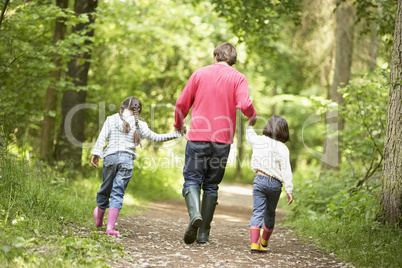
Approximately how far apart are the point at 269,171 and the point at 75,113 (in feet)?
20.5

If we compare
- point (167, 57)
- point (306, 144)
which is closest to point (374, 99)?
point (167, 57)

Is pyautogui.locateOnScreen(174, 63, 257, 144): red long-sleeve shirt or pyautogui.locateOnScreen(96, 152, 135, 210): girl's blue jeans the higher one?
pyautogui.locateOnScreen(174, 63, 257, 144): red long-sleeve shirt

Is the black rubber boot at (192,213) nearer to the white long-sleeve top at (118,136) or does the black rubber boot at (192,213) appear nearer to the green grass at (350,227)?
the white long-sleeve top at (118,136)

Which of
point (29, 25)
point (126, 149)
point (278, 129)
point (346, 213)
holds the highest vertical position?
point (29, 25)

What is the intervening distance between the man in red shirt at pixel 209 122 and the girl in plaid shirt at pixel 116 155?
0.49 metres

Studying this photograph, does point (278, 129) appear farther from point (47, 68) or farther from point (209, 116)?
point (47, 68)

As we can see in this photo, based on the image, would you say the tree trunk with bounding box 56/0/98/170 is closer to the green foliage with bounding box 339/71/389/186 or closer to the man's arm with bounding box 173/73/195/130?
the man's arm with bounding box 173/73/195/130

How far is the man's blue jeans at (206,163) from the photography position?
489 centimetres

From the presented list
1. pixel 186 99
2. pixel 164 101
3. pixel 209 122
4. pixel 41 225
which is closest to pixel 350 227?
pixel 209 122

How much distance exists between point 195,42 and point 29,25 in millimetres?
9400

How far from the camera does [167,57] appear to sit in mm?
18391

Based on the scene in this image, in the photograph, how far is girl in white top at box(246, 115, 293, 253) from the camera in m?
4.83

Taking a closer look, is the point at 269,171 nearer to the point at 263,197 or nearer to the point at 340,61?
the point at 263,197

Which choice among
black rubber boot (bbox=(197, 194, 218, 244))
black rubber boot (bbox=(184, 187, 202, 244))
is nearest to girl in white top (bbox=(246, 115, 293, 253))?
black rubber boot (bbox=(197, 194, 218, 244))
